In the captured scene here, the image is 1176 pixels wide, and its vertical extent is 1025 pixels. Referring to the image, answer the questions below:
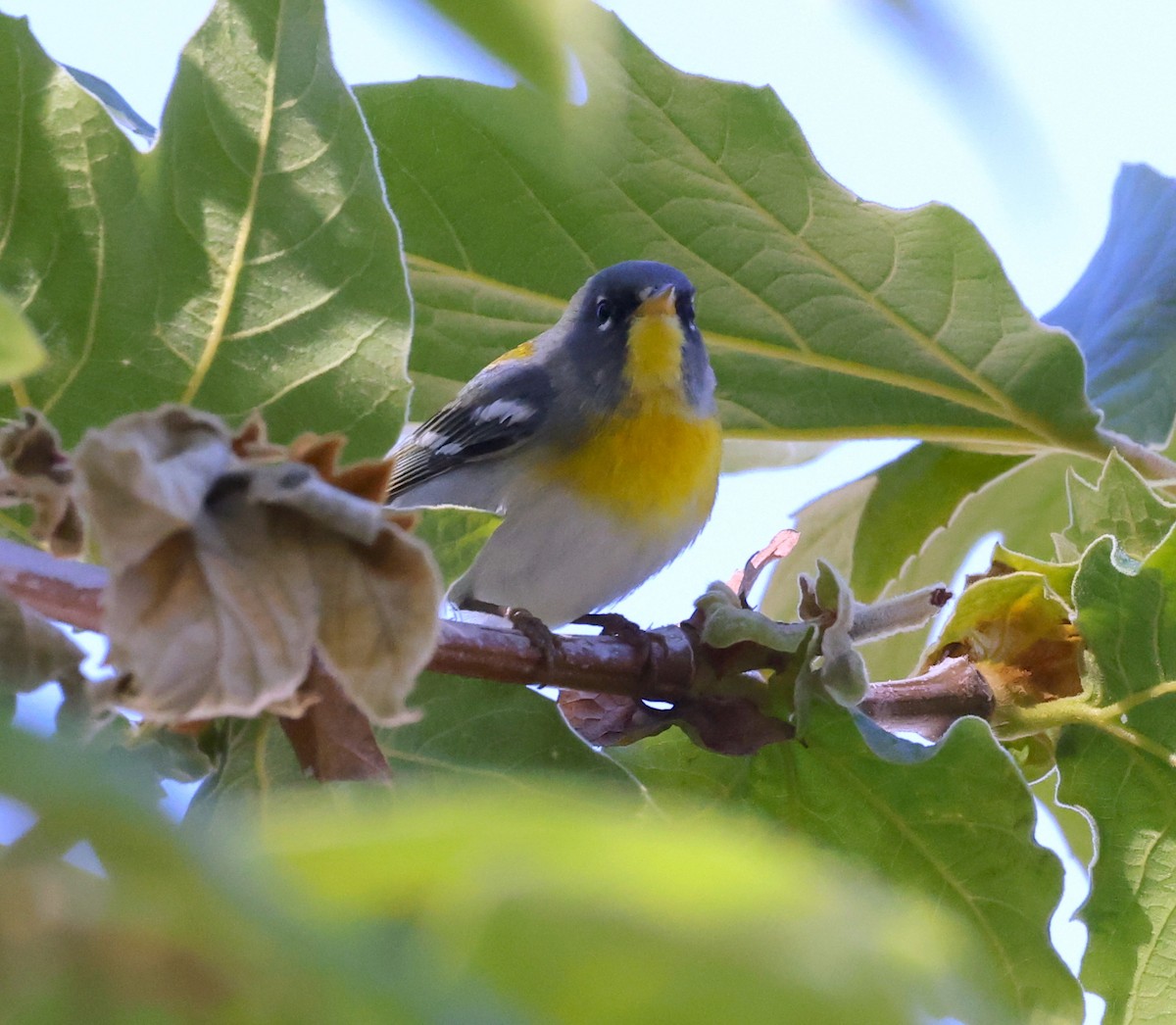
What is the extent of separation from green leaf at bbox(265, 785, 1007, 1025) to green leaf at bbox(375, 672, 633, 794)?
90 centimetres

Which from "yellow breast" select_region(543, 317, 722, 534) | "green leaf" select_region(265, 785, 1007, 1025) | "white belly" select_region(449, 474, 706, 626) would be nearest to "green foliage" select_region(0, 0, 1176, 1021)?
"green leaf" select_region(265, 785, 1007, 1025)

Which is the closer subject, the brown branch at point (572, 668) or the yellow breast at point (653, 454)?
the brown branch at point (572, 668)

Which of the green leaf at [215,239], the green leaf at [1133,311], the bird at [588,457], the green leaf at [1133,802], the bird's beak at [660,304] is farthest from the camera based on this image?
the bird at [588,457]

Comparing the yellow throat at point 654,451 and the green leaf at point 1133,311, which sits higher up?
the green leaf at point 1133,311

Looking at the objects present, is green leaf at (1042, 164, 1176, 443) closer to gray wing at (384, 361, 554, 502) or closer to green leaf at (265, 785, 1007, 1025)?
gray wing at (384, 361, 554, 502)

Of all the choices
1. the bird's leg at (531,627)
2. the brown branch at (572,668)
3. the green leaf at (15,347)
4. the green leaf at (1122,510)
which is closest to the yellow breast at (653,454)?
the bird's leg at (531,627)

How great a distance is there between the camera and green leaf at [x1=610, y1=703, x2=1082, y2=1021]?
129 centimetres

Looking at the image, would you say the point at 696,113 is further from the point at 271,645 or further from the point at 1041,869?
the point at 271,645

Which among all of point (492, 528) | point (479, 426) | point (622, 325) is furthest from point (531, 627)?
point (622, 325)

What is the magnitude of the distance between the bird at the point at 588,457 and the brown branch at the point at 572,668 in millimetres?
1059

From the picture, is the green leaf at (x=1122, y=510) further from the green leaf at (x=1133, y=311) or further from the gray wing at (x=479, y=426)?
the gray wing at (x=479, y=426)

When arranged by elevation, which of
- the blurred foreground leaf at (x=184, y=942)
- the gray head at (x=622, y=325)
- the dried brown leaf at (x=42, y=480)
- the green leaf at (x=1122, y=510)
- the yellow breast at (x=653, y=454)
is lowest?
the yellow breast at (x=653, y=454)

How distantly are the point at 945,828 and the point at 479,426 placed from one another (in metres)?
1.52

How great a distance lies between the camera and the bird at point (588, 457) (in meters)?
2.46
